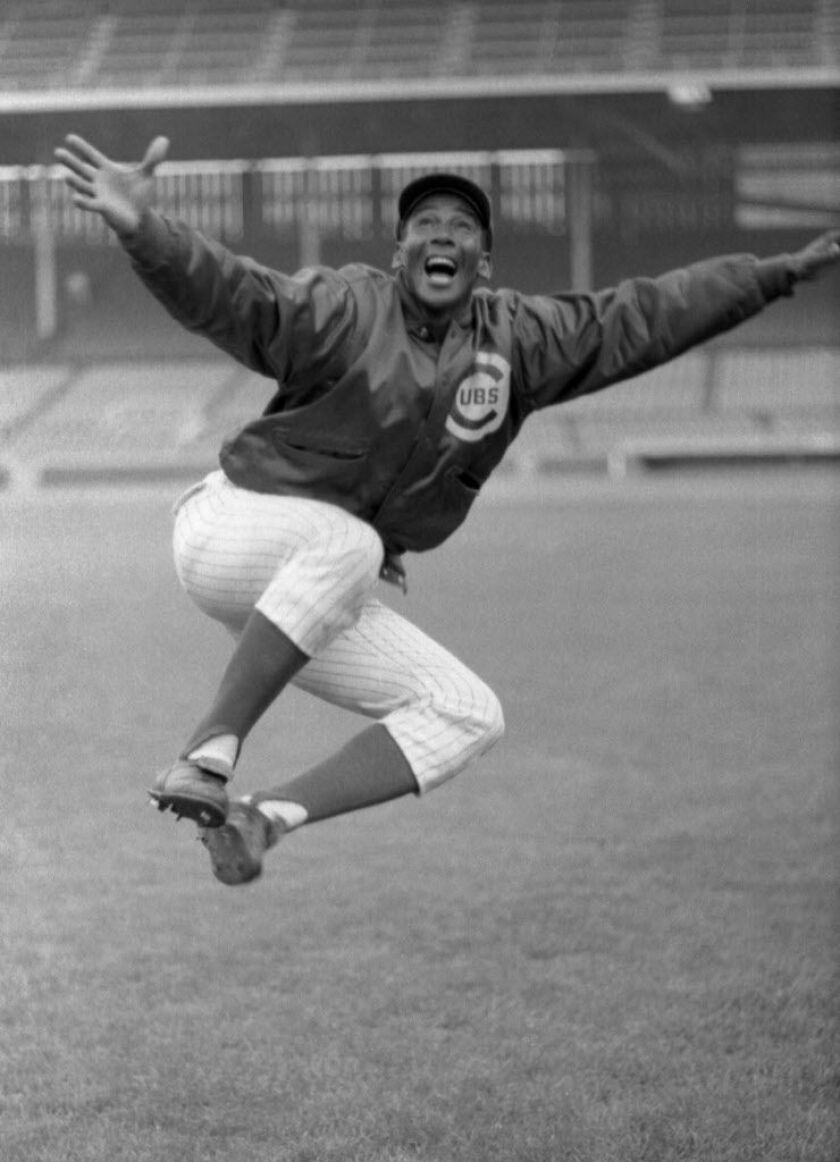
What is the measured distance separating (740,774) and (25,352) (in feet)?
72.6

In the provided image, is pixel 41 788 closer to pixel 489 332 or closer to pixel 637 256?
pixel 489 332

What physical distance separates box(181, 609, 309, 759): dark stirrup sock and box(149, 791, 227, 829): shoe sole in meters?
0.22

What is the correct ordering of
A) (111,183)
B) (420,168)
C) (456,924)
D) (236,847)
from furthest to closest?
(420,168) < (456,924) < (236,847) < (111,183)

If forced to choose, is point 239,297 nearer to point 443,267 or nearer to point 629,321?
point 443,267

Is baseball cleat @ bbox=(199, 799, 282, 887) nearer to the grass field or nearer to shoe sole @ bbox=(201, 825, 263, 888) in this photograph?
shoe sole @ bbox=(201, 825, 263, 888)

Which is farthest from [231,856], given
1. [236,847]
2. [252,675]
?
[252,675]

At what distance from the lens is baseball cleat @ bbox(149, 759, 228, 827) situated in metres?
3.77

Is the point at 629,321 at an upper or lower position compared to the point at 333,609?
upper

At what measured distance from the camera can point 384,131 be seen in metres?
29.9

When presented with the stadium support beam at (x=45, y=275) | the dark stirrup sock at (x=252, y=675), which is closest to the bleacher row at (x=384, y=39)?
the stadium support beam at (x=45, y=275)

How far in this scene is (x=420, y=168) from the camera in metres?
32.6

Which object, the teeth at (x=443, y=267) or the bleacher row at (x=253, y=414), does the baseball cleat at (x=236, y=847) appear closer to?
the teeth at (x=443, y=267)

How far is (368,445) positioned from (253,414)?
2326 cm

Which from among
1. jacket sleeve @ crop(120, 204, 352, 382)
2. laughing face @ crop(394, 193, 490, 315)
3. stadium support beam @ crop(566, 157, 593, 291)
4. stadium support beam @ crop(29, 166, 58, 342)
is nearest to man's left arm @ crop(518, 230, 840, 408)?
laughing face @ crop(394, 193, 490, 315)
